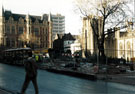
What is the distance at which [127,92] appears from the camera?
11.9 meters

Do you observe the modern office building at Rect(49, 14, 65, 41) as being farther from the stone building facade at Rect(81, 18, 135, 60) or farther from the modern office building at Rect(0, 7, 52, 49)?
the stone building facade at Rect(81, 18, 135, 60)

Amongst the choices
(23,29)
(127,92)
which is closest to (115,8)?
(127,92)

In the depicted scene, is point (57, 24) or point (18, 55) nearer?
point (18, 55)

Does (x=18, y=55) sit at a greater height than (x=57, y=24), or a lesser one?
lesser

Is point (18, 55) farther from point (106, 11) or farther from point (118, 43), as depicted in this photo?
point (118, 43)

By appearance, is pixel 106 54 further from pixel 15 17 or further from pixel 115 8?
pixel 15 17

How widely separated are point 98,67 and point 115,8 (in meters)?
14.9

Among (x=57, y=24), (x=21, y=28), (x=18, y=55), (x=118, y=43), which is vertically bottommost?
(x=18, y=55)

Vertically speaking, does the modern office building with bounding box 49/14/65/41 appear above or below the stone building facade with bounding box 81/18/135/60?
above

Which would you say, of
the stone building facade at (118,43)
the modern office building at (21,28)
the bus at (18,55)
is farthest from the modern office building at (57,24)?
the bus at (18,55)

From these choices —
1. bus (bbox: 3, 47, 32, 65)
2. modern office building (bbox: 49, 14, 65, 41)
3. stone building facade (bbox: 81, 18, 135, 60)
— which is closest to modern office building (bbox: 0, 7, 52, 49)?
stone building facade (bbox: 81, 18, 135, 60)

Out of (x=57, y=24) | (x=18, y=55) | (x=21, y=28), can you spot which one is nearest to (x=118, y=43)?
(x=18, y=55)

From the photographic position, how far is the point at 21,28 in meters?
108

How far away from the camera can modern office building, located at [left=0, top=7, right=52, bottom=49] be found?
332 feet
